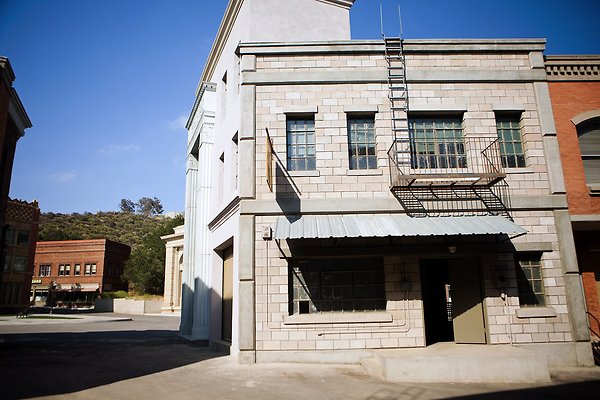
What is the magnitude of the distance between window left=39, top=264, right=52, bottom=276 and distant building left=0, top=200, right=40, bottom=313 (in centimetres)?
1668

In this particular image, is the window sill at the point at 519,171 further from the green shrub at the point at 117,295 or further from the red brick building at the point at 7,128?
the green shrub at the point at 117,295

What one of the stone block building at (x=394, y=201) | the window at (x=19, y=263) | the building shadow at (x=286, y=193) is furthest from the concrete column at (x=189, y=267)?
the window at (x=19, y=263)

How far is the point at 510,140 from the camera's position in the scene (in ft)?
41.8

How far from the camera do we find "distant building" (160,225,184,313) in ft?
139

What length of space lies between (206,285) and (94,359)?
497 centimetres

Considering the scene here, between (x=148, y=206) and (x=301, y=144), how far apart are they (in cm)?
13722

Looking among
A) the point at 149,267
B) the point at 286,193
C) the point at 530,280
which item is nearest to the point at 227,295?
the point at 286,193

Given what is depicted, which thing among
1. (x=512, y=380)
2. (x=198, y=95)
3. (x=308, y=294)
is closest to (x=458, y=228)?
(x=512, y=380)

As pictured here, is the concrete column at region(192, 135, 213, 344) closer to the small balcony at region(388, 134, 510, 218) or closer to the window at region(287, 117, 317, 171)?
the window at region(287, 117, 317, 171)

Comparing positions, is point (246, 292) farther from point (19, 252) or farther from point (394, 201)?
point (19, 252)

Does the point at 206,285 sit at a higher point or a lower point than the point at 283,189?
lower

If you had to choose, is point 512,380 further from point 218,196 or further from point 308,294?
point 218,196

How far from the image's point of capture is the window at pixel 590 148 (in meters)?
13.4

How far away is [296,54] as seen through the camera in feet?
41.8
